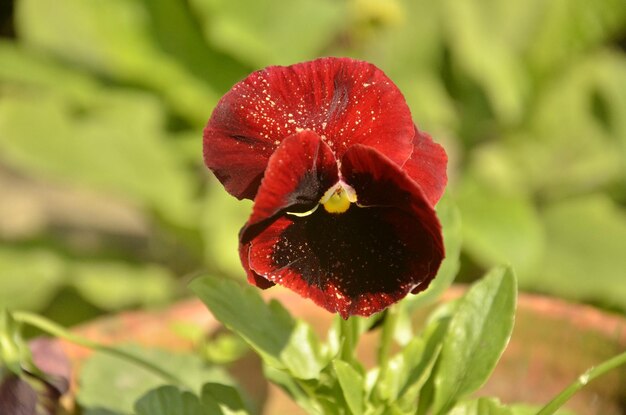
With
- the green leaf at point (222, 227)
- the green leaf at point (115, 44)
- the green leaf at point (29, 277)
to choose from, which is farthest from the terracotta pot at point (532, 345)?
the green leaf at point (115, 44)

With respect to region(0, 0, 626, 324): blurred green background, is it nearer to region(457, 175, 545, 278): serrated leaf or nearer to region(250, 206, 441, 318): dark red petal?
region(457, 175, 545, 278): serrated leaf

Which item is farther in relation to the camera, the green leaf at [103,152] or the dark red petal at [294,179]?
the green leaf at [103,152]

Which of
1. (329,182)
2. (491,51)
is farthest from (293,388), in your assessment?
(491,51)

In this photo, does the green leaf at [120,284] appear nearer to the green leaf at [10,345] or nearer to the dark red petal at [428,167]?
the green leaf at [10,345]

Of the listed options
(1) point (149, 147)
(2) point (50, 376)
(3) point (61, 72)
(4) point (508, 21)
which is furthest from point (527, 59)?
(2) point (50, 376)

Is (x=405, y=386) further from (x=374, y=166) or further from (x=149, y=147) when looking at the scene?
(x=149, y=147)

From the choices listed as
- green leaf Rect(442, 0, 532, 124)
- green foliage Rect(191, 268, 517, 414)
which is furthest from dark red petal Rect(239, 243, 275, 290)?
green leaf Rect(442, 0, 532, 124)
